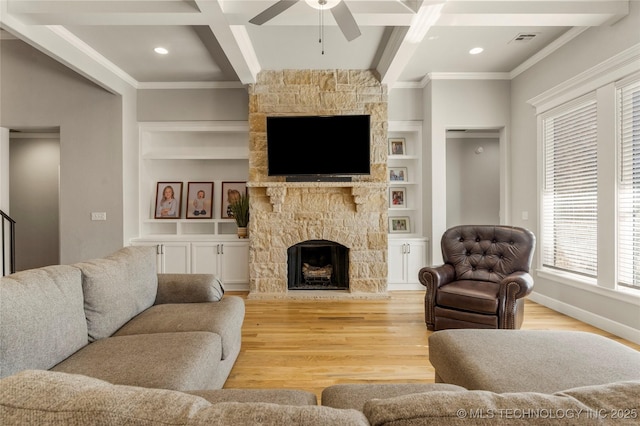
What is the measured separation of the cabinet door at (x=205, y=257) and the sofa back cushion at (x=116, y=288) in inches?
80.4

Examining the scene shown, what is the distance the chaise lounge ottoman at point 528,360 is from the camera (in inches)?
47.7

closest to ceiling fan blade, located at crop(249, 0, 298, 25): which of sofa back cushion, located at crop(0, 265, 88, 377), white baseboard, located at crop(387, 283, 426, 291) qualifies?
sofa back cushion, located at crop(0, 265, 88, 377)

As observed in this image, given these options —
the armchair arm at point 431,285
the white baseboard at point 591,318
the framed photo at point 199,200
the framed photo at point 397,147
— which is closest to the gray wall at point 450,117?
the framed photo at point 397,147

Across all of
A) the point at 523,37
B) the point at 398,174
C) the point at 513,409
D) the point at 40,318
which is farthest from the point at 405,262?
the point at 513,409

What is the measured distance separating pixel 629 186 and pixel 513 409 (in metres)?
3.37

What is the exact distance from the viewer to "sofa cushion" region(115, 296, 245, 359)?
1.86 m

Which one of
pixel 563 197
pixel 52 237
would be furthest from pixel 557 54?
pixel 52 237

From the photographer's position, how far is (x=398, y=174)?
4.93 metres

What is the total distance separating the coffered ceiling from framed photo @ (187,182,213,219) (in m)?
1.51

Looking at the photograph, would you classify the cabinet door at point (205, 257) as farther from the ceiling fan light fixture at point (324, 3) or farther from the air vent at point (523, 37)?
the air vent at point (523, 37)

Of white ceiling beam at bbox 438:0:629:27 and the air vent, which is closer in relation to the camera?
white ceiling beam at bbox 438:0:629:27

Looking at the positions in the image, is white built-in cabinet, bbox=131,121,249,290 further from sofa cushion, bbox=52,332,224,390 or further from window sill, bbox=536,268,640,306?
window sill, bbox=536,268,640,306

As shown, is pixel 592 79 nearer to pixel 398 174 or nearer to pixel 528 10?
pixel 528 10

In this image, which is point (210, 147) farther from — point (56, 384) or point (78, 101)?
point (56, 384)
